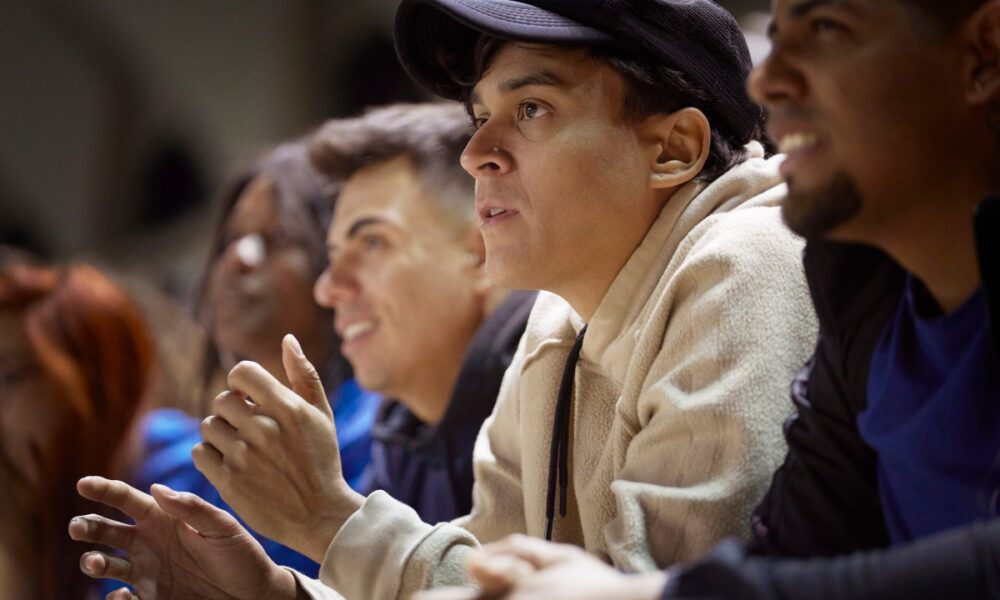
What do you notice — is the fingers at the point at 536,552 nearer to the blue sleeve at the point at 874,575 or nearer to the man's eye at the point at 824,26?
the blue sleeve at the point at 874,575

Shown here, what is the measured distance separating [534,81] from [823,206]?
0.50 metres

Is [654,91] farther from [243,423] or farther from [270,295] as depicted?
[270,295]

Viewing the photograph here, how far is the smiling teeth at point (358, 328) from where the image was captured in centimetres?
242

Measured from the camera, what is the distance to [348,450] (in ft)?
8.71

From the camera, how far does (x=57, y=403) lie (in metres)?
2.69

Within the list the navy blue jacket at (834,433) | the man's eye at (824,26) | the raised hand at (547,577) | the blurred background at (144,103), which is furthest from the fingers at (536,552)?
the blurred background at (144,103)

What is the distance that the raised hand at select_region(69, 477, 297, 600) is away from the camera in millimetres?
1447

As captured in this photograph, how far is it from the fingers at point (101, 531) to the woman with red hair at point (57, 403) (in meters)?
1.15

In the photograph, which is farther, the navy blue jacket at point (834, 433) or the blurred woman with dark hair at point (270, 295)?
the blurred woman with dark hair at point (270, 295)

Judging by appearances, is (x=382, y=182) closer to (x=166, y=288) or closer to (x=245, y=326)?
(x=245, y=326)

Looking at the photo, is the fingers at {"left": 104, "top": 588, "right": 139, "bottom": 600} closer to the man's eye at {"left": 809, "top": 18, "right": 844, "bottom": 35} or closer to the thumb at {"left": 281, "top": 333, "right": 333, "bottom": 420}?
the thumb at {"left": 281, "top": 333, "right": 333, "bottom": 420}

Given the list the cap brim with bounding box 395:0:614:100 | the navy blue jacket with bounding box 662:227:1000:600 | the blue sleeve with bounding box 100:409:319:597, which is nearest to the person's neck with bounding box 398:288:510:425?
the blue sleeve with bounding box 100:409:319:597

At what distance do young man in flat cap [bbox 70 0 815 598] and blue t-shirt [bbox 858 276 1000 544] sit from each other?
0.17 m

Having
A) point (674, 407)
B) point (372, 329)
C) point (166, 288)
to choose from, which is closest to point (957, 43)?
point (674, 407)
